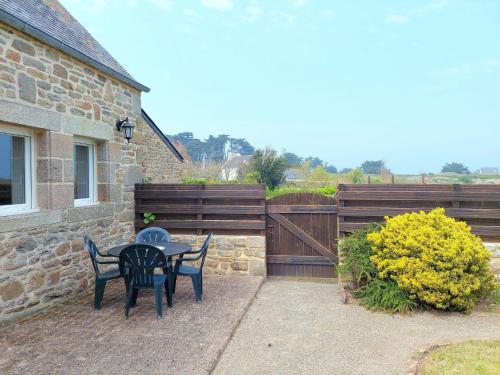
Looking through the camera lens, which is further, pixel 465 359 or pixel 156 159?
pixel 156 159

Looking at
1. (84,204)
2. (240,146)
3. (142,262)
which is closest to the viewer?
(142,262)

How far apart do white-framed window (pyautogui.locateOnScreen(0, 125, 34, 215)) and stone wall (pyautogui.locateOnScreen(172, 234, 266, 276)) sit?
9.93 ft

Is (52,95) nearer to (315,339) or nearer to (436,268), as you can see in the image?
(315,339)

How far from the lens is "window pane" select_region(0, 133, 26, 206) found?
4.20 m

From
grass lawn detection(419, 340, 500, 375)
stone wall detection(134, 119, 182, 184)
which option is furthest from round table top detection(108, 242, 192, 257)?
stone wall detection(134, 119, 182, 184)

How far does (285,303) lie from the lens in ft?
16.9

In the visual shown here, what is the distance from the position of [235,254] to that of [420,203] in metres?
3.61

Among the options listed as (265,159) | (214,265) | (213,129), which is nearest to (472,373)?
(214,265)

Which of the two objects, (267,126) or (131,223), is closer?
(131,223)

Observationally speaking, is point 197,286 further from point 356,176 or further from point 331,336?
point 356,176

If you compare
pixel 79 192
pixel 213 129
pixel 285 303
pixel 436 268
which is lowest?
pixel 285 303

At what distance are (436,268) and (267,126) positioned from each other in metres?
25.4

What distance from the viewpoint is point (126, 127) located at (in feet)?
20.6

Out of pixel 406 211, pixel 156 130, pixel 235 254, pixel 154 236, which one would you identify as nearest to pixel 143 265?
pixel 154 236
